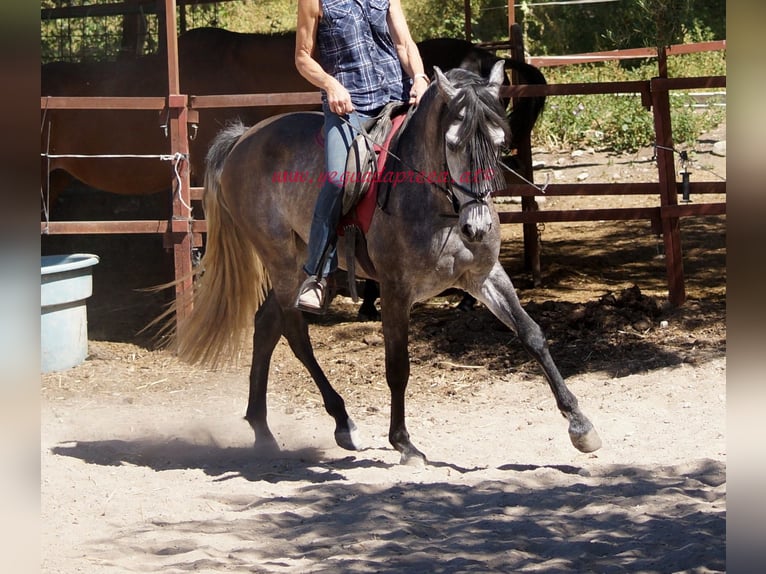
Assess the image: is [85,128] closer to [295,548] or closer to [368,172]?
[368,172]

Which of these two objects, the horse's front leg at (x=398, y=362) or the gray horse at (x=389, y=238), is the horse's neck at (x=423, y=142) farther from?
the horse's front leg at (x=398, y=362)

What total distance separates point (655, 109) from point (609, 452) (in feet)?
11.3

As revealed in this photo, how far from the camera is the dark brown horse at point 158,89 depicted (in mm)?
8227

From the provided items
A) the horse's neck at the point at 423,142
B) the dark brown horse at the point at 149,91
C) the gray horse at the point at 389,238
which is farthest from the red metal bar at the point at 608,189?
the horse's neck at the point at 423,142

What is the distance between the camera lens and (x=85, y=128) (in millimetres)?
8227

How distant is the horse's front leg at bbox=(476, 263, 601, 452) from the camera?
4.56m

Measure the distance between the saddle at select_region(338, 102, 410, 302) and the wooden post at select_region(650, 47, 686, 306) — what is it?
307 cm

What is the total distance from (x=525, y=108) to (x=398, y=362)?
4.20 m

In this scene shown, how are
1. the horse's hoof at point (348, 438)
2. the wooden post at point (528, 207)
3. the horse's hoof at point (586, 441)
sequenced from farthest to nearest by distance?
1. the wooden post at point (528, 207)
2. the horse's hoof at point (348, 438)
3. the horse's hoof at point (586, 441)

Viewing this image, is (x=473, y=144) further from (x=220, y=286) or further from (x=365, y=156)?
(x=220, y=286)

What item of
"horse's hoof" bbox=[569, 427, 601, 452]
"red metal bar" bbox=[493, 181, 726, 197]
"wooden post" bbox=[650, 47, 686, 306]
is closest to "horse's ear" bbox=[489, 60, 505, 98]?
"horse's hoof" bbox=[569, 427, 601, 452]

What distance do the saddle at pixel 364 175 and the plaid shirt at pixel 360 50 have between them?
12 centimetres

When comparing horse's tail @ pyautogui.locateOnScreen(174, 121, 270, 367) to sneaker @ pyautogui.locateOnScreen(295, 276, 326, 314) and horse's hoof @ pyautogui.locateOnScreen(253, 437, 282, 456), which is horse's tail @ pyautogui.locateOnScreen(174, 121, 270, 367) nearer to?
horse's hoof @ pyautogui.locateOnScreen(253, 437, 282, 456)
